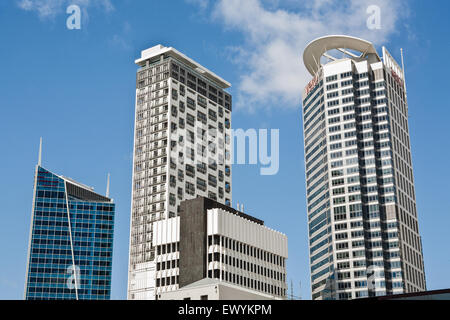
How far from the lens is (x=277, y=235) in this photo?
7402 inches
